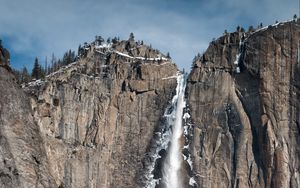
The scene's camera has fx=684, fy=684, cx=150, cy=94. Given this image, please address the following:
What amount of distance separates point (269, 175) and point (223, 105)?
1179cm

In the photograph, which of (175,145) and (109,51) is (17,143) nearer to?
(175,145)

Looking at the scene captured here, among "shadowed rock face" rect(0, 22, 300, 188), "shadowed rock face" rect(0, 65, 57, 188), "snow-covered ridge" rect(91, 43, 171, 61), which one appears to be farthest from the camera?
"snow-covered ridge" rect(91, 43, 171, 61)

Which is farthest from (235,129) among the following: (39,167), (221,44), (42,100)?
(39,167)

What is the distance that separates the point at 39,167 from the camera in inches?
2638

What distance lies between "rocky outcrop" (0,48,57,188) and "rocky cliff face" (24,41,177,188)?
14.5 metres

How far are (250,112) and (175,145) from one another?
11853 mm

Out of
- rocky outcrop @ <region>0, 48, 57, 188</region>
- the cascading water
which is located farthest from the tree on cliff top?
rocky outcrop @ <region>0, 48, 57, 188</region>

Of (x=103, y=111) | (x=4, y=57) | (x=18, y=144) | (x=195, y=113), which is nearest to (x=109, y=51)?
(x=103, y=111)

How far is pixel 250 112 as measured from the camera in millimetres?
91438

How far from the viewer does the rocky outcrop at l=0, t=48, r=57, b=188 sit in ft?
206

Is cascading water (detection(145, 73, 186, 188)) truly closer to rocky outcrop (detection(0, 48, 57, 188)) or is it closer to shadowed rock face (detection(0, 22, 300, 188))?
shadowed rock face (detection(0, 22, 300, 188))

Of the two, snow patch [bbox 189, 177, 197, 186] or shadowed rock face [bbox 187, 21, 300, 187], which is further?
snow patch [bbox 189, 177, 197, 186]

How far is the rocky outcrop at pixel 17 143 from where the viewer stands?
2469 inches

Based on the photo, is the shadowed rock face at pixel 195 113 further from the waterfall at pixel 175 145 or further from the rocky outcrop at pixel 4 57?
the rocky outcrop at pixel 4 57
